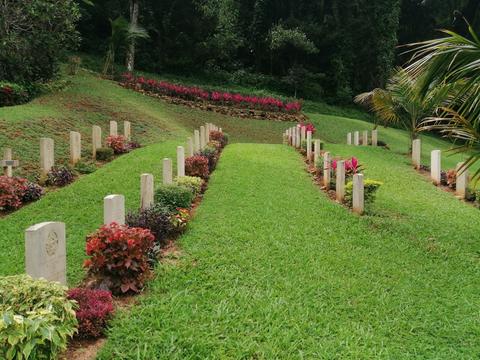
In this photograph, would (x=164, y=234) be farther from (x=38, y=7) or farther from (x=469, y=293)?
(x=38, y=7)

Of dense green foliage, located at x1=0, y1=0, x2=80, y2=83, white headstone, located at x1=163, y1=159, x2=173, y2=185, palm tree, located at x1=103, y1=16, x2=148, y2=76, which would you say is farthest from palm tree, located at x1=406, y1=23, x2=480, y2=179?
palm tree, located at x1=103, y1=16, x2=148, y2=76

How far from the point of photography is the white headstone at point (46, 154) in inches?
398

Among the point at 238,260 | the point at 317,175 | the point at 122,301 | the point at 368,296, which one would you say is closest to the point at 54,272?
the point at 122,301

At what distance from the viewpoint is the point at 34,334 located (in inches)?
116

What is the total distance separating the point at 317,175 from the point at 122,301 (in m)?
8.28

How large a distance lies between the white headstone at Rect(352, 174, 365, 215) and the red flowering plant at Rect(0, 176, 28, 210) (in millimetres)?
6266

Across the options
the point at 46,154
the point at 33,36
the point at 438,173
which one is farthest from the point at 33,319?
the point at 33,36

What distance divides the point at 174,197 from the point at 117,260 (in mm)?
2894

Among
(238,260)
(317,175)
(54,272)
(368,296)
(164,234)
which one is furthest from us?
(317,175)

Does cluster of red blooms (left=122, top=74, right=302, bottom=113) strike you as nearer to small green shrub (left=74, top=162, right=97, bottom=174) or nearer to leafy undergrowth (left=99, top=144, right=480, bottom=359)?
small green shrub (left=74, top=162, right=97, bottom=174)

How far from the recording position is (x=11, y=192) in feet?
28.3

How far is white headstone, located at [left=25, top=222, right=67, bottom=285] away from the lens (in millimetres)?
3789

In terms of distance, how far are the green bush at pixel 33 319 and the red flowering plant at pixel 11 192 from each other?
219 inches

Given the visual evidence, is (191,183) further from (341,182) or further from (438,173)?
(438,173)
